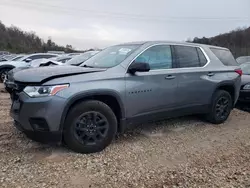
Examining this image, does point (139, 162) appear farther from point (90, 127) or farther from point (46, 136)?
point (46, 136)

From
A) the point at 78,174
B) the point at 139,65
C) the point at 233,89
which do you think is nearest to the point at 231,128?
the point at 233,89

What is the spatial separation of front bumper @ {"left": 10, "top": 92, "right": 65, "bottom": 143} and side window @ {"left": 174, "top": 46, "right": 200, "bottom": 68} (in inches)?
95.1

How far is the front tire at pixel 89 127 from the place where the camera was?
13.0 feet

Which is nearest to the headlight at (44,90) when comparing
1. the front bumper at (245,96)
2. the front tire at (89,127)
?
the front tire at (89,127)

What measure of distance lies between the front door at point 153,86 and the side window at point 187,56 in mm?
215

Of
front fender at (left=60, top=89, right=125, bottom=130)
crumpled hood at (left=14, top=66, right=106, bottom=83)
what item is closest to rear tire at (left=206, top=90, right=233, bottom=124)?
front fender at (left=60, top=89, right=125, bottom=130)

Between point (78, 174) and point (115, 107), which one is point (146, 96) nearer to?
point (115, 107)

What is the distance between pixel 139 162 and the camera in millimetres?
3934

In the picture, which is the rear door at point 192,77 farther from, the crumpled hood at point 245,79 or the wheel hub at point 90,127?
the crumpled hood at point 245,79

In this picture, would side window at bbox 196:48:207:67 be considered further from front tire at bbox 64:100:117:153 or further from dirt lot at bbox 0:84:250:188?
front tire at bbox 64:100:117:153

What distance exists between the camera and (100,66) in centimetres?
469

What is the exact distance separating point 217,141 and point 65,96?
2.72 m

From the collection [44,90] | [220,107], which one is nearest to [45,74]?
[44,90]

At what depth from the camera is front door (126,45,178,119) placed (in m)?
4.46
